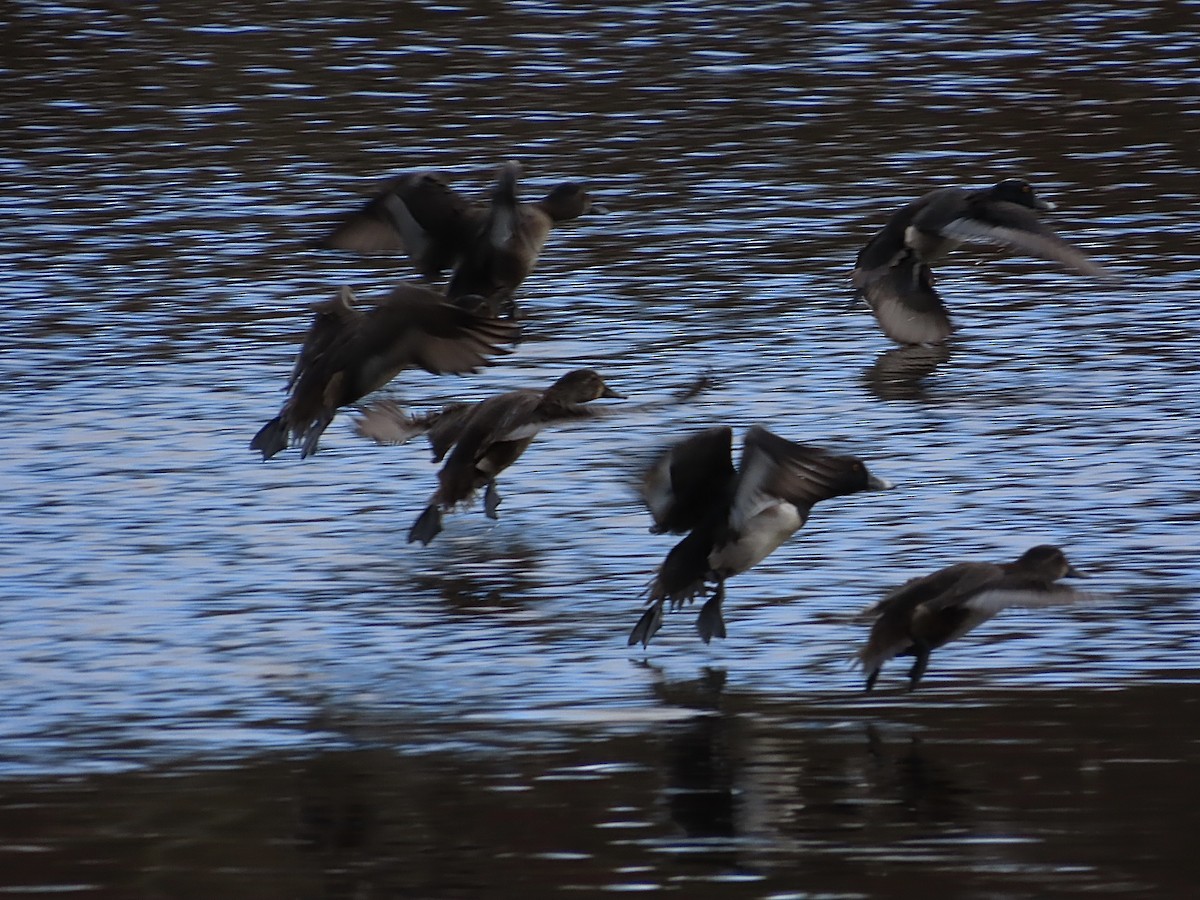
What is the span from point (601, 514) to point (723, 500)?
1581 mm

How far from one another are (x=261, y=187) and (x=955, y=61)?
598cm

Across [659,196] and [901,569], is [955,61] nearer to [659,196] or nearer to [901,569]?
[659,196]

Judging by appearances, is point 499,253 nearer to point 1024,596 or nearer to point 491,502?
point 491,502

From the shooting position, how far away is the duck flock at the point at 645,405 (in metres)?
6.79

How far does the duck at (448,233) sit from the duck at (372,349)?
5.12 feet

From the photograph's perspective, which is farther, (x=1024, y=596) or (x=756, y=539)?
(x=756, y=539)

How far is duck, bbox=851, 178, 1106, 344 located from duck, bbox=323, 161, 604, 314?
1.63 m

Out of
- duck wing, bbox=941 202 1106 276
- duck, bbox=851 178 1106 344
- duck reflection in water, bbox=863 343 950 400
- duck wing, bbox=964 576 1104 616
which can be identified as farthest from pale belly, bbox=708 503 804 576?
duck, bbox=851 178 1106 344

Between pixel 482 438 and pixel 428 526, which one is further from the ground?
pixel 482 438

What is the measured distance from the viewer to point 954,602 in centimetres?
666

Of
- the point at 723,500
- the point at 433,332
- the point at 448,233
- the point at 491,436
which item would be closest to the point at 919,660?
the point at 723,500

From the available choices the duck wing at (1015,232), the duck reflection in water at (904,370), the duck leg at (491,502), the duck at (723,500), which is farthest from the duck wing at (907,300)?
the duck at (723,500)

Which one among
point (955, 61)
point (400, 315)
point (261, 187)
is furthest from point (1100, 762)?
point (955, 61)

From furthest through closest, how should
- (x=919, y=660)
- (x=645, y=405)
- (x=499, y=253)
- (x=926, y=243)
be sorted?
(x=926, y=243) → (x=499, y=253) → (x=645, y=405) → (x=919, y=660)
